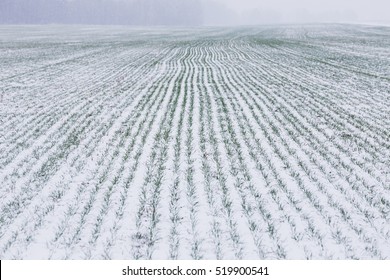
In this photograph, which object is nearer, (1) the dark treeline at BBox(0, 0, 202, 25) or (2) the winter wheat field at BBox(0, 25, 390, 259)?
(2) the winter wheat field at BBox(0, 25, 390, 259)

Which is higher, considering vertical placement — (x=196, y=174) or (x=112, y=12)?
(x=196, y=174)

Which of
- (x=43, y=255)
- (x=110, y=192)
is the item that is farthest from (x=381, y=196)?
(x=43, y=255)

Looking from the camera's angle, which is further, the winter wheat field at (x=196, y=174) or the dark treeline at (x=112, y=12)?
the dark treeline at (x=112, y=12)

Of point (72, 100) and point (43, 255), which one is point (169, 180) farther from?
point (72, 100)
